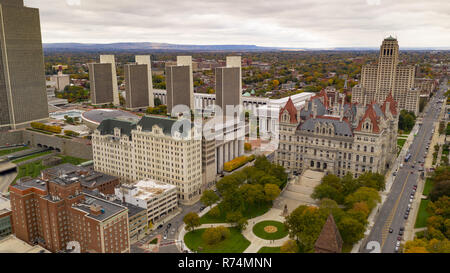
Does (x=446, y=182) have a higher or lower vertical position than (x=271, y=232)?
higher

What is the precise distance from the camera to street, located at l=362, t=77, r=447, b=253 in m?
39.5


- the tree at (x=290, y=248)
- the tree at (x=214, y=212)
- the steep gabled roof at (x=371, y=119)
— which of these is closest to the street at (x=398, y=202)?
the tree at (x=290, y=248)

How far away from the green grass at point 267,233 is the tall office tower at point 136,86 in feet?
261

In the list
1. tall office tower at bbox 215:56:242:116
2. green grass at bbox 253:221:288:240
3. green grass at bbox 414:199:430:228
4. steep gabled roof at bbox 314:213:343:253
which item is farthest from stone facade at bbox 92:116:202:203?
tall office tower at bbox 215:56:242:116

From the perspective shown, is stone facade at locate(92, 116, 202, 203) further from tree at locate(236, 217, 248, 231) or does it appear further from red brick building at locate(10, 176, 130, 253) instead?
red brick building at locate(10, 176, 130, 253)

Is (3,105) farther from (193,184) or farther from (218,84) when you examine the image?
(193,184)

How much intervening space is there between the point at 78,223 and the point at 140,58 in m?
86.8

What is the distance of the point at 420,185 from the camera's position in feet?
181

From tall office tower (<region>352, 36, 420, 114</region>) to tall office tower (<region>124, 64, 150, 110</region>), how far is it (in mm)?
66926

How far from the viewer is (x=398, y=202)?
161 ft

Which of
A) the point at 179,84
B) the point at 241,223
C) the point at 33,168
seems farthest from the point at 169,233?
the point at 179,84

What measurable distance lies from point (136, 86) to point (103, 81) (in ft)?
48.3

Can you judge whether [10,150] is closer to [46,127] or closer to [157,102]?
[46,127]

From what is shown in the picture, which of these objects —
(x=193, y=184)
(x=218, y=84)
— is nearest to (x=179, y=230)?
(x=193, y=184)
